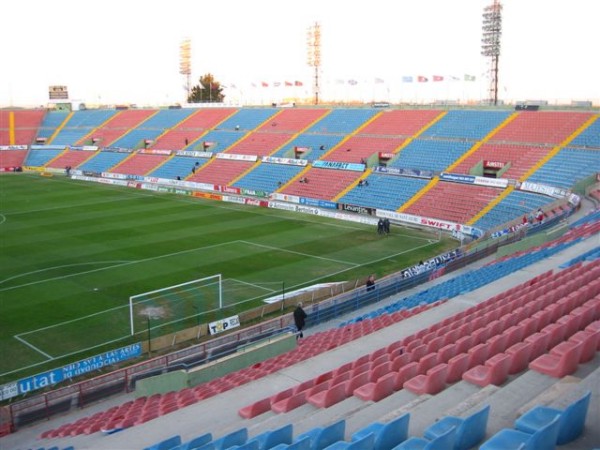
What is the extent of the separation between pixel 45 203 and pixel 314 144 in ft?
82.4

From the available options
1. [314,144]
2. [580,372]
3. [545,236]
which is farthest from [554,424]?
[314,144]

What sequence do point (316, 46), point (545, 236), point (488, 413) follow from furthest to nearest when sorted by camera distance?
1. point (316, 46)
2. point (545, 236)
3. point (488, 413)

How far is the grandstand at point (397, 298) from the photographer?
24.2 feet

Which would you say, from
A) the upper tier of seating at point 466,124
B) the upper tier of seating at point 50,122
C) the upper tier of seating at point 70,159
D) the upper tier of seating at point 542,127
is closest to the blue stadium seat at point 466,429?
the upper tier of seating at point 542,127

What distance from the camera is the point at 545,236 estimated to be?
27.7 meters

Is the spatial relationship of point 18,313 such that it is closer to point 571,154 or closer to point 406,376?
point 406,376

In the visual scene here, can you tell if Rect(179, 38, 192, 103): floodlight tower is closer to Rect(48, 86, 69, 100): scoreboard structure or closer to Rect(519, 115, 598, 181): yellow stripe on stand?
Rect(48, 86, 69, 100): scoreboard structure

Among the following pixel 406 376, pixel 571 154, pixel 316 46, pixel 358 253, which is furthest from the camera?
pixel 316 46

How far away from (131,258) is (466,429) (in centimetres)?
2702

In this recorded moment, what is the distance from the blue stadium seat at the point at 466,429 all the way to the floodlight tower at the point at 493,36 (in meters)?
56.1

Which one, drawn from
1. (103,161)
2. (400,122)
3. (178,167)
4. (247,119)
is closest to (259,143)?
(178,167)

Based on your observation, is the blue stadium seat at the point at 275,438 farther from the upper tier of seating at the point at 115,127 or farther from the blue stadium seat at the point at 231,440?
the upper tier of seating at the point at 115,127

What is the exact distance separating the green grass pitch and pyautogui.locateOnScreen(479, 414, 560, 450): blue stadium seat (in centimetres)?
1688

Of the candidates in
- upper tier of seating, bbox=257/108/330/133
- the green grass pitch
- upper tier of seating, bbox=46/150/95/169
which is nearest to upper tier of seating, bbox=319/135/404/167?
upper tier of seating, bbox=257/108/330/133
